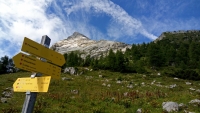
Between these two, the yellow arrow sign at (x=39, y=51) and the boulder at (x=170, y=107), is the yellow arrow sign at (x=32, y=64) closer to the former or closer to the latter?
the yellow arrow sign at (x=39, y=51)

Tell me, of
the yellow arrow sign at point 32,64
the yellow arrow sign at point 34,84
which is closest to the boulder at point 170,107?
the yellow arrow sign at point 32,64

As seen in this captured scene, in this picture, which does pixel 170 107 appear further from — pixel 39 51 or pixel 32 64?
pixel 32 64

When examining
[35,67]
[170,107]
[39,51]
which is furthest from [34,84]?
[170,107]

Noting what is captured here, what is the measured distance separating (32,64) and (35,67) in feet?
0.49

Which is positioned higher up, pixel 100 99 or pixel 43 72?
pixel 43 72

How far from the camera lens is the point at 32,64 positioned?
708 cm

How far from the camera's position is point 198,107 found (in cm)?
1620

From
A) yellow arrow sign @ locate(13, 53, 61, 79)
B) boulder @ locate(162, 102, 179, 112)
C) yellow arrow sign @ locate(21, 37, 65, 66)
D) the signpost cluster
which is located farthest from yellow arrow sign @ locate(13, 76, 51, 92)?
boulder @ locate(162, 102, 179, 112)

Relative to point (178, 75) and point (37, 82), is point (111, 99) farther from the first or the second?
point (178, 75)

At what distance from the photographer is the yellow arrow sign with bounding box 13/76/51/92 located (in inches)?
267

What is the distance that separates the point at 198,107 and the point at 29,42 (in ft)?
48.2

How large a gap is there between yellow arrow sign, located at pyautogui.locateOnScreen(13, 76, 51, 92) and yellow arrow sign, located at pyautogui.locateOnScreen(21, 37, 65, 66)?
969 millimetres

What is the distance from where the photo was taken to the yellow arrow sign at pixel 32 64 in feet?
22.5

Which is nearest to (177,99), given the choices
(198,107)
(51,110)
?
(198,107)
